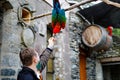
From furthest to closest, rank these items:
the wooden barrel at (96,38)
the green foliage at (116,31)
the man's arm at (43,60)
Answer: the green foliage at (116,31) < the wooden barrel at (96,38) < the man's arm at (43,60)

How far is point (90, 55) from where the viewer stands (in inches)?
266

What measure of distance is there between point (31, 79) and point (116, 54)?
5009mm

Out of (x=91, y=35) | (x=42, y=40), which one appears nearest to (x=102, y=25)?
(x=91, y=35)

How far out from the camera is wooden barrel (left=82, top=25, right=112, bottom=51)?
5.89 metres

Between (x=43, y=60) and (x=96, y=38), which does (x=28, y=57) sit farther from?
(x=96, y=38)

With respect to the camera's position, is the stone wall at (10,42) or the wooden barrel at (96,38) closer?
the stone wall at (10,42)

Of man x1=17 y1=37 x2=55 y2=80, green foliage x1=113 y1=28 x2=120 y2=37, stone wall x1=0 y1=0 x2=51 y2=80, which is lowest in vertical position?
man x1=17 y1=37 x2=55 y2=80

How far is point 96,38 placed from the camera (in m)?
5.98

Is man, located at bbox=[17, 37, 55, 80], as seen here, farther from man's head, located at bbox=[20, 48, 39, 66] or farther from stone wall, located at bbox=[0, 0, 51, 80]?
stone wall, located at bbox=[0, 0, 51, 80]

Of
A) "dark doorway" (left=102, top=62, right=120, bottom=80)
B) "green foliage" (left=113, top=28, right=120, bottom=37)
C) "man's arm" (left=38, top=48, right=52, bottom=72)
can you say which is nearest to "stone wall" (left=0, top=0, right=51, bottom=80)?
"man's arm" (left=38, top=48, right=52, bottom=72)

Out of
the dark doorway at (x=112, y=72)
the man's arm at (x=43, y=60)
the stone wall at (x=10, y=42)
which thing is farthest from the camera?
the dark doorway at (x=112, y=72)

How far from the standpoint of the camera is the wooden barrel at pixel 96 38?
5.89m

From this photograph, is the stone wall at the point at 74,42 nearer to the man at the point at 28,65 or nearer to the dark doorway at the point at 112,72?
the dark doorway at the point at 112,72

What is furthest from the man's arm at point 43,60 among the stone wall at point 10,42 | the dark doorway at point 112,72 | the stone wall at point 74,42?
the dark doorway at point 112,72
